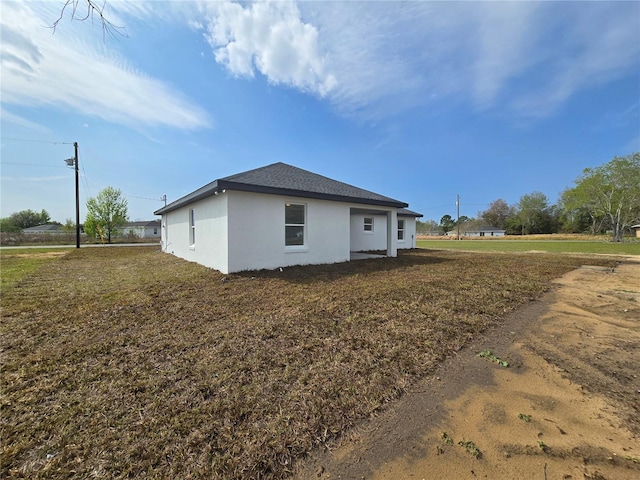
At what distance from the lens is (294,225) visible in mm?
8844

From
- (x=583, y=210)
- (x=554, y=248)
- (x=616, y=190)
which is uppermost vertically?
(x=616, y=190)

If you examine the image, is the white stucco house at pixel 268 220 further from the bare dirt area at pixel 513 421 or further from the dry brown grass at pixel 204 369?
the bare dirt area at pixel 513 421

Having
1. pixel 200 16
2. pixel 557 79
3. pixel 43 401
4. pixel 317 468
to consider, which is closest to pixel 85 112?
pixel 200 16

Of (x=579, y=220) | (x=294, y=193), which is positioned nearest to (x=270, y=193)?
(x=294, y=193)

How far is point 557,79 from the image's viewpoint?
1314 cm

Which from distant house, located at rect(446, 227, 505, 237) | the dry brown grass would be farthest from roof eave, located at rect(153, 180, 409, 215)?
distant house, located at rect(446, 227, 505, 237)

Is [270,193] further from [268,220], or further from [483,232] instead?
[483,232]

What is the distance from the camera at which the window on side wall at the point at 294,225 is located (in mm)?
8695

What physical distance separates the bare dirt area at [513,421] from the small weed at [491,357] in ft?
0.07

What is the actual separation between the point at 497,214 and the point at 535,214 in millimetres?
13117

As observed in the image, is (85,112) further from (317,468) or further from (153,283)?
(317,468)

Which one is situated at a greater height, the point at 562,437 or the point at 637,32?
the point at 637,32

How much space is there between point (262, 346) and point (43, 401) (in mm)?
1894

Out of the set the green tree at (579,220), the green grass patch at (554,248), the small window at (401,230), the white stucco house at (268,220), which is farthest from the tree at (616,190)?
the white stucco house at (268,220)
